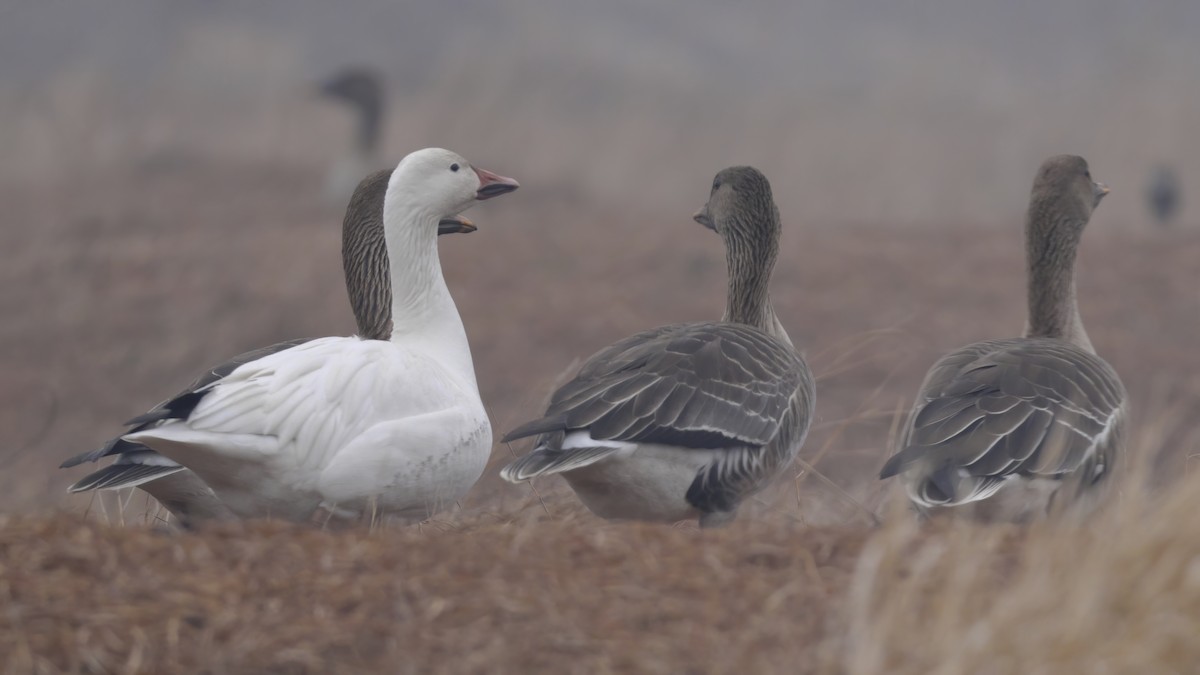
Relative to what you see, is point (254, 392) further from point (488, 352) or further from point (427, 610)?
point (488, 352)

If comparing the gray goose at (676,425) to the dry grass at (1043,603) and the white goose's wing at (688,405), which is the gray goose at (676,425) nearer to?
the white goose's wing at (688,405)

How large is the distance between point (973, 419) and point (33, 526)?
10.7 ft

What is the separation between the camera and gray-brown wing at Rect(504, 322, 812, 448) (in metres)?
5.71

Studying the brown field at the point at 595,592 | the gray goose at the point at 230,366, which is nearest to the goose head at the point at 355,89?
the brown field at the point at 595,592

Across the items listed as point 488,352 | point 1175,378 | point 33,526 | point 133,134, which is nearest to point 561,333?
point 488,352

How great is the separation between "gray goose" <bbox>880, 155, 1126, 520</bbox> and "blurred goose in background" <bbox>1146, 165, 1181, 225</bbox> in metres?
17.4

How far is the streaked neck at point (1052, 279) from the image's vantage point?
7.58m

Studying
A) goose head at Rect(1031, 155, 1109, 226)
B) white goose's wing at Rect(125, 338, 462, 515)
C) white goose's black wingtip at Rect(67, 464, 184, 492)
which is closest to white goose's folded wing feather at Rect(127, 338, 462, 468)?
white goose's wing at Rect(125, 338, 462, 515)

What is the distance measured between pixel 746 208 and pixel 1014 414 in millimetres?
1958

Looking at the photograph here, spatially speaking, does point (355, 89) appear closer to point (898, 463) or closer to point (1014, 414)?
point (1014, 414)

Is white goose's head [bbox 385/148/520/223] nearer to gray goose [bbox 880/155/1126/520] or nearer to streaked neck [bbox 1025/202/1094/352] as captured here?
gray goose [bbox 880/155/1126/520]

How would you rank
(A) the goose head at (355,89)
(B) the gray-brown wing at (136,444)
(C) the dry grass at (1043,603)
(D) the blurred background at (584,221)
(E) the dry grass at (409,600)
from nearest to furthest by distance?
(C) the dry grass at (1043,603) < (E) the dry grass at (409,600) < (B) the gray-brown wing at (136,444) < (D) the blurred background at (584,221) < (A) the goose head at (355,89)

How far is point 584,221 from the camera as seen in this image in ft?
66.9

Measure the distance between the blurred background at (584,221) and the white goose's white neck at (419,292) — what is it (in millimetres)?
773
